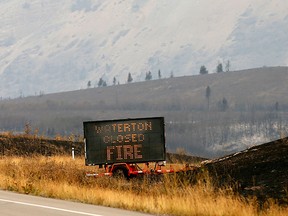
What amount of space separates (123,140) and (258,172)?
958 centimetres

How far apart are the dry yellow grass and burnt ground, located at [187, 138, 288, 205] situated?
69cm

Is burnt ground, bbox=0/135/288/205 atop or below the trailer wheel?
atop

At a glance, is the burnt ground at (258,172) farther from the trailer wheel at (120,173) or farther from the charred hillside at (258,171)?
the trailer wheel at (120,173)

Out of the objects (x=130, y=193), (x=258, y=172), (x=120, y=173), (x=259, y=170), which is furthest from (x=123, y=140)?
(x=258, y=172)

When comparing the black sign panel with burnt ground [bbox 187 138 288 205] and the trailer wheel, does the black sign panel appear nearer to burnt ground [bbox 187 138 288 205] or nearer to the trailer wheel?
the trailer wheel

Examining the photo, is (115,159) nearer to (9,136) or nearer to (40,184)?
(40,184)

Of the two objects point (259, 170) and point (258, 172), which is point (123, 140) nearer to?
point (259, 170)

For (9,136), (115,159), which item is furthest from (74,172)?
(9,136)

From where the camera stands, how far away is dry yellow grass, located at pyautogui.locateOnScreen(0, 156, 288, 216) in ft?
57.7

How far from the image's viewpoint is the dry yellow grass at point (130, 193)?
57.7 feet

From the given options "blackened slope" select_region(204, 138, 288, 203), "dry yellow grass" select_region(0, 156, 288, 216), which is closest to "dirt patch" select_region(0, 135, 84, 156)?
"dry yellow grass" select_region(0, 156, 288, 216)

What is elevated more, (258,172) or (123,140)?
(123,140)

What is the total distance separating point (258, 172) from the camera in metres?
22.8

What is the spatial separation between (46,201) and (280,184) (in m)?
6.21
